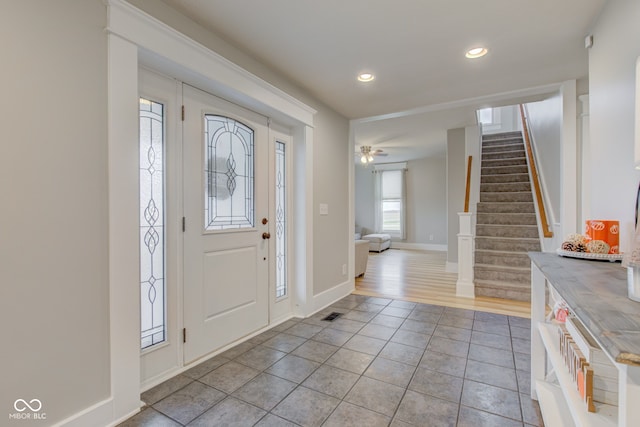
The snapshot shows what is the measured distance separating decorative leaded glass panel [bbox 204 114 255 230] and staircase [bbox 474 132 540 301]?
3.35 metres

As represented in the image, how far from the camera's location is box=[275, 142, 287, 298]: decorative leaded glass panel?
10.1ft

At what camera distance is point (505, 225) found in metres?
4.69

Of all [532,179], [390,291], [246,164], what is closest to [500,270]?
[390,291]

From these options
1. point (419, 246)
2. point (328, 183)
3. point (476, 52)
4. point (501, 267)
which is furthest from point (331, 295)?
point (419, 246)

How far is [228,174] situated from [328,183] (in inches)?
57.1

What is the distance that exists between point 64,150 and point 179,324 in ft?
4.30

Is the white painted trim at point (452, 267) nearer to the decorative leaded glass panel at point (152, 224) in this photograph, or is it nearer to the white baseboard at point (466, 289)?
the white baseboard at point (466, 289)

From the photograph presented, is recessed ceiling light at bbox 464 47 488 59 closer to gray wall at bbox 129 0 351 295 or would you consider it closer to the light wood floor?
gray wall at bbox 129 0 351 295

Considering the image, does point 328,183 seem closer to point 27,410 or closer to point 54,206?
point 54,206

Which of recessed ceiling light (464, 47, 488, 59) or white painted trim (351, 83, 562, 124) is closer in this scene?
recessed ceiling light (464, 47, 488, 59)

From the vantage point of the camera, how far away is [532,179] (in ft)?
16.4

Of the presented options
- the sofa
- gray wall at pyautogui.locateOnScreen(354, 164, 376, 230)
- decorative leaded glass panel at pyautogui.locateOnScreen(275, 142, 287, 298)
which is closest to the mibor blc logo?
decorative leaded glass panel at pyautogui.locateOnScreen(275, 142, 287, 298)

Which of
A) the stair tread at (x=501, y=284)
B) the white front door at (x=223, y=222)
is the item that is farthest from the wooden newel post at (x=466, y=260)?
the white front door at (x=223, y=222)

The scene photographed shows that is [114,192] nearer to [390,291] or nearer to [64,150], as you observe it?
[64,150]
